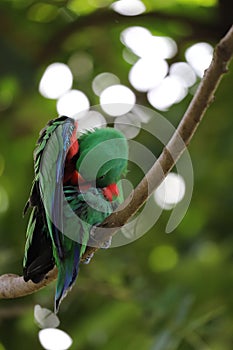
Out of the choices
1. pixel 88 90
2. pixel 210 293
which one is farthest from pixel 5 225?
pixel 210 293

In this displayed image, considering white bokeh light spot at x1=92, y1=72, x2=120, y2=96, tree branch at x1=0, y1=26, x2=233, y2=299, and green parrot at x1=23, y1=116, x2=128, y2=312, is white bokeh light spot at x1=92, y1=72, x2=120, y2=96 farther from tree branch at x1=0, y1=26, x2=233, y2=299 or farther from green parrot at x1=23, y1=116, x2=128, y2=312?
tree branch at x1=0, y1=26, x2=233, y2=299

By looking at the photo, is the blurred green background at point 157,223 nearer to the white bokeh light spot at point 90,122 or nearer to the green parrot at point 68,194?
the white bokeh light spot at point 90,122

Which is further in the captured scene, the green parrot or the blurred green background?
the blurred green background

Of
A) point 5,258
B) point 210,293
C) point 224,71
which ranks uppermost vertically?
point 224,71

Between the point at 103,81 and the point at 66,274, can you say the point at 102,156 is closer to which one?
the point at 66,274

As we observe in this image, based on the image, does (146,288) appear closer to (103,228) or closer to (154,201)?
(154,201)

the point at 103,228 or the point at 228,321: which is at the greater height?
the point at 103,228

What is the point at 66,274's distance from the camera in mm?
3064

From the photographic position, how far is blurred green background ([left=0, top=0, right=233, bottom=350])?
5.42 meters

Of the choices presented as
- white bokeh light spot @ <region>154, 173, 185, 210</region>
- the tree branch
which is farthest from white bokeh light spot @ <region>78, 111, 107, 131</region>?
white bokeh light spot @ <region>154, 173, 185, 210</region>

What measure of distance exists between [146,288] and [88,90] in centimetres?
173

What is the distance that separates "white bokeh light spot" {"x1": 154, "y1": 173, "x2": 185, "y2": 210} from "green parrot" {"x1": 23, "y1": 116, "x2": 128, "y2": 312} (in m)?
1.56

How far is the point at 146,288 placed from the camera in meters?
5.40

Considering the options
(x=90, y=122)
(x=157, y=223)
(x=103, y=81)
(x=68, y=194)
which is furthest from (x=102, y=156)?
(x=103, y=81)
